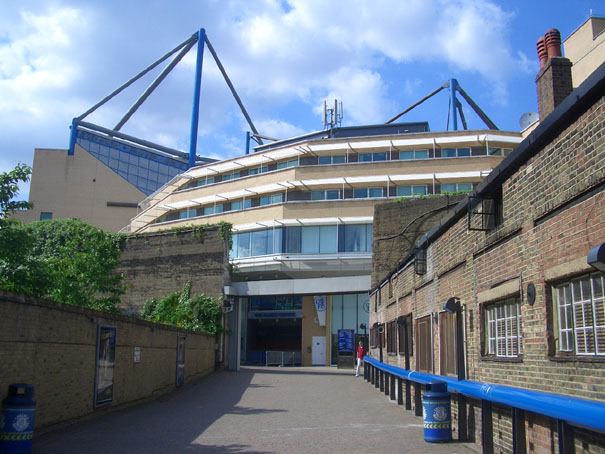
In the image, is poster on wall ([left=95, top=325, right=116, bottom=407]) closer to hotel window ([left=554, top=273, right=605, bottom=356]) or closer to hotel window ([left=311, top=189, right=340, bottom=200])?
hotel window ([left=554, top=273, right=605, bottom=356])

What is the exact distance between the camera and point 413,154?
172 ft

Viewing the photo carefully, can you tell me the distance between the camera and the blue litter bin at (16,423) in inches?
333

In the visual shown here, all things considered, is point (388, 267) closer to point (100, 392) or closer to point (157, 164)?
point (100, 392)

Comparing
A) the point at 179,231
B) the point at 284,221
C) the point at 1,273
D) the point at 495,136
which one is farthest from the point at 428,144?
the point at 1,273

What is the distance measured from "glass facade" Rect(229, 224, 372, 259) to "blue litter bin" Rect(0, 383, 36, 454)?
1520 inches

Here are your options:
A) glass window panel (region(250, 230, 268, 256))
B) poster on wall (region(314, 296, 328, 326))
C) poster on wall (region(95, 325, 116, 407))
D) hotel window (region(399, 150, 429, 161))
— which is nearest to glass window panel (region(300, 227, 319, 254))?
glass window panel (region(250, 230, 268, 256))

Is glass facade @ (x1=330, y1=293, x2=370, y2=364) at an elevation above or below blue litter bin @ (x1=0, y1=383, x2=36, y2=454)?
above

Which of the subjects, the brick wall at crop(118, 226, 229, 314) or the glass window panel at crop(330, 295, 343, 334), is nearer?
the brick wall at crop(118, 226, 229, 314)

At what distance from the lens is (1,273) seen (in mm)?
17141

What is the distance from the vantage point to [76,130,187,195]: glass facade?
253 ft

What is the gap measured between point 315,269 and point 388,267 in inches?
650

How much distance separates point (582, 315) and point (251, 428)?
7614mm

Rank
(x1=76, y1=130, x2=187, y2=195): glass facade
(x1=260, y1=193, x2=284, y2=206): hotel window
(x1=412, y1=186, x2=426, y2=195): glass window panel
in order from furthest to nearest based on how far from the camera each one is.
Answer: (x1=76, y1=130, x2=187, y2=195): glass facade < (x1=260, y1=193, x2=284, y2=206): hotel window < (x1=412, y1=186, x2=426, y2=195): glass window panel

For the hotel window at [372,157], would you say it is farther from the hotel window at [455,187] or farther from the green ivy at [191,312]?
the green ivy at [191,312]
